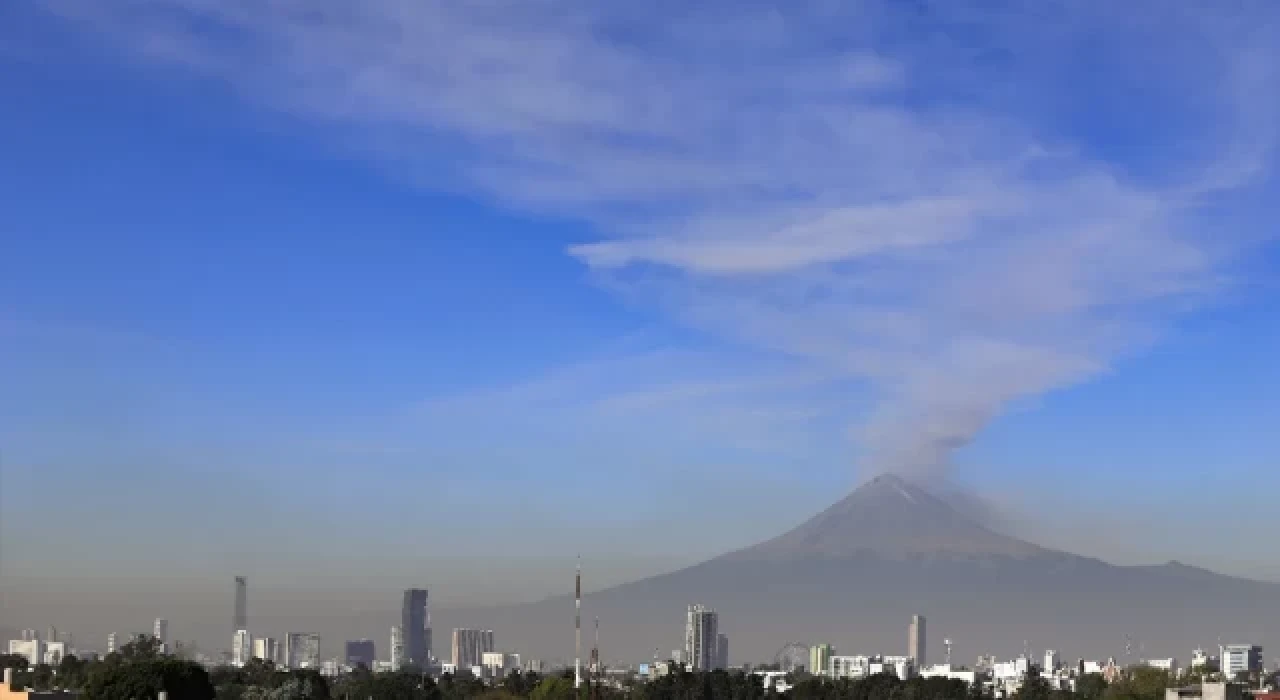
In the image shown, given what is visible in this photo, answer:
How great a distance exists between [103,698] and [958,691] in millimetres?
67996

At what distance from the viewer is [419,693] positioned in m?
124

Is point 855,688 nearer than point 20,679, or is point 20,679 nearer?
point 20,679

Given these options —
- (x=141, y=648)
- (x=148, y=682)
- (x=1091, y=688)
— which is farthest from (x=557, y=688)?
(x=1091, y=688)

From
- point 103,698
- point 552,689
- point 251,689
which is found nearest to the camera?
point 103,698

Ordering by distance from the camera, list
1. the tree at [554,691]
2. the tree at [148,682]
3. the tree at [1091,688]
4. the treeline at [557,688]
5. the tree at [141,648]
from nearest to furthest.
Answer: the tree at [148,682] → the treeline at [557,688] → the tree at [554,691] → the tree at [1091,688] → the tree at [141,648]

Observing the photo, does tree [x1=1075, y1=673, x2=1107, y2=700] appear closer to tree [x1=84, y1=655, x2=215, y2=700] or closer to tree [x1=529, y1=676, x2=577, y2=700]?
tree [x1=529, y1=676, x2=577, y2=700]

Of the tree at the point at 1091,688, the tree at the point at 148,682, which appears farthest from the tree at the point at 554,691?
the tree at the point at 1091,688

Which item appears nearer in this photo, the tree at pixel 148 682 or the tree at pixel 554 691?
the tree at pixel 148 682

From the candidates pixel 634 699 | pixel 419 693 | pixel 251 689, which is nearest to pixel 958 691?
pixel 634 699

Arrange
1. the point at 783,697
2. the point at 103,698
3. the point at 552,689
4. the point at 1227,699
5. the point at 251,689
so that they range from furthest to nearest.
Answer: the point at 783,697 → the point at 552,689 → the point at 251,689 → the point at 103,698 → the point at 1227,699

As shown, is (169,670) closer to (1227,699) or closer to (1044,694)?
(1227,699)

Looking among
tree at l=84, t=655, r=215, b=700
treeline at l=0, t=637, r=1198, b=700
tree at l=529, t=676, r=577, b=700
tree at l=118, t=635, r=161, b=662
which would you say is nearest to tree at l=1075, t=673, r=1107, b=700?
treeline at l=0, t=637, r=1198, b=700

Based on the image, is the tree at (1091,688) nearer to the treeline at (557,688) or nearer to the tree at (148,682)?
the treeline at (557,688)

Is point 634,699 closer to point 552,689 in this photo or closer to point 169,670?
point 552,689
